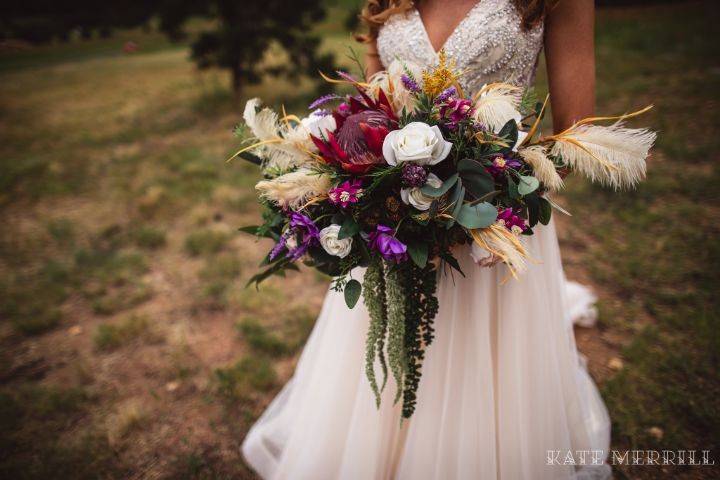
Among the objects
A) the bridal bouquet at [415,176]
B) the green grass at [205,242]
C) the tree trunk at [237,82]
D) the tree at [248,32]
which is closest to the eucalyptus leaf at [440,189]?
the bridal bouquet at [415,176]

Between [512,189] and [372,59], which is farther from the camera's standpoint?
[372,59]

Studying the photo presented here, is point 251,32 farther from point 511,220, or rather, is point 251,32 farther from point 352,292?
point 511,220

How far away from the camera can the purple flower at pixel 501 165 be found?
1242 mm

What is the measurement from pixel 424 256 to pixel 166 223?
4.31 metres

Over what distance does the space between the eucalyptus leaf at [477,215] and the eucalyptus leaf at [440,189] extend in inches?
3.2

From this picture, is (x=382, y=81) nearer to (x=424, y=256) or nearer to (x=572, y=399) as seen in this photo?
(x=424, y=256)

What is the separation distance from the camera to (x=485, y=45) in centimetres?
165

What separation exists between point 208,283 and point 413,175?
3.11 metres

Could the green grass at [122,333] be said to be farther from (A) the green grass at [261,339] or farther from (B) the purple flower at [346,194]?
(B) the purple flower at [346,194]

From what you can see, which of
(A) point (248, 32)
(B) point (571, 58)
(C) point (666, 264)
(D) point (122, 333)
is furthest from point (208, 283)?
(A) point (248, 32)

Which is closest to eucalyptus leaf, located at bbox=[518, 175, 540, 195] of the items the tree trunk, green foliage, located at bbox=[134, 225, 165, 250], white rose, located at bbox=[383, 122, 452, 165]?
white rose, located at bbox=[383, 122, 452, 165]

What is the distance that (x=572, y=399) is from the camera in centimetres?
216

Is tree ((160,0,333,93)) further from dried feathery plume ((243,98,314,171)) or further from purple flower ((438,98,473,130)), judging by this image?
purple flower ((438,98,473,130))

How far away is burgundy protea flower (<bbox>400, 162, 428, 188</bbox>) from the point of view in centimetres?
120
